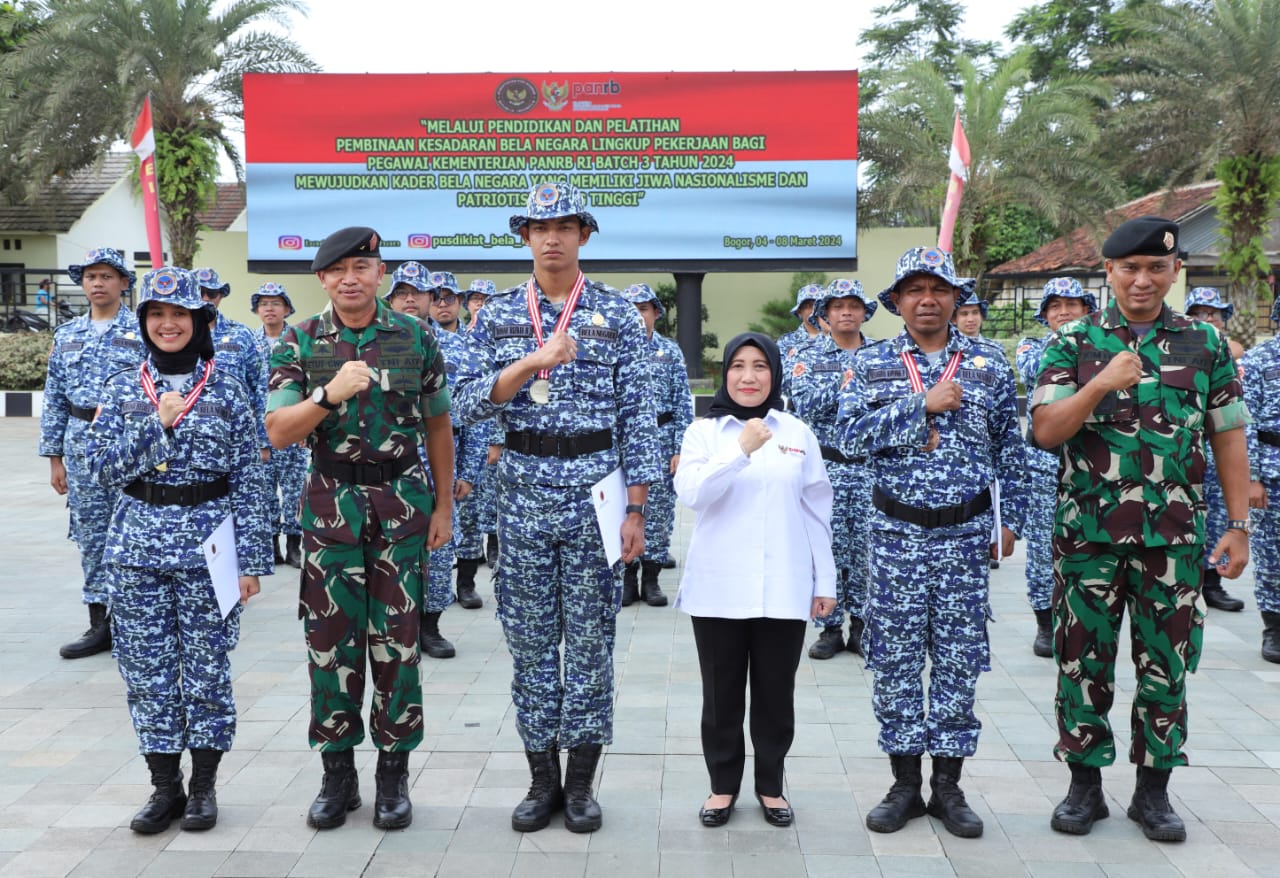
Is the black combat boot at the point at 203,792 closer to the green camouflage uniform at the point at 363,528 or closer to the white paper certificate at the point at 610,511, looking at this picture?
the green camouflage uniform at the point at 363,528

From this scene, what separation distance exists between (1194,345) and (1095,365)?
35 centimetres

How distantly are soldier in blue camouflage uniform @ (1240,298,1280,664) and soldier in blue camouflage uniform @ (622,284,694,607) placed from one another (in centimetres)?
342

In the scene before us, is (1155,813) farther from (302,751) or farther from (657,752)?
(302,751)

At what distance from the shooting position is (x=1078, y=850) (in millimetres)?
3953

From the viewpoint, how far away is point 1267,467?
6.49 m

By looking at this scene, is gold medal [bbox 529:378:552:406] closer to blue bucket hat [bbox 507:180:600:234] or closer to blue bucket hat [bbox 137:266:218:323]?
blue bucket hat [bbox 507:180:600:234]

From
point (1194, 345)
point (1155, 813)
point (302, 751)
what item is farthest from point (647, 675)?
point (1194, 345)

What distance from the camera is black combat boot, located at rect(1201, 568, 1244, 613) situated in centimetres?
771

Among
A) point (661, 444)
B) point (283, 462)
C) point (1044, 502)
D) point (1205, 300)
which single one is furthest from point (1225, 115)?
point (283, 462)

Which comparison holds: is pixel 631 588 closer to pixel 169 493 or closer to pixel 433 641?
pixel 433 641

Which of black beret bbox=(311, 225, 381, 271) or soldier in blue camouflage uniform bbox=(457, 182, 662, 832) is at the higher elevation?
black beret bbox=(311, 225, 381, 271)

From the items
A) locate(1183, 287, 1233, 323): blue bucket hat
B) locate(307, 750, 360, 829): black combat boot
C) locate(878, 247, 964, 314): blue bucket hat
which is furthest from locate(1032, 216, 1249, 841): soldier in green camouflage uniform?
locate(1183, 287, 1233, 323): blue bucket hat

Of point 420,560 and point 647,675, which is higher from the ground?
point 420,560

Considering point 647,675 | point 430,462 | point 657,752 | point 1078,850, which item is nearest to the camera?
point 1078,850
